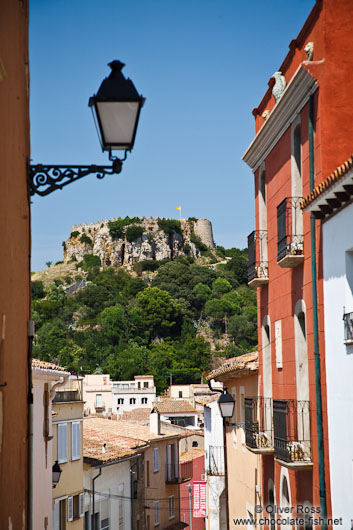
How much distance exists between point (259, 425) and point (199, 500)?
20.0 metres

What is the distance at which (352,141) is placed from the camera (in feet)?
39.1

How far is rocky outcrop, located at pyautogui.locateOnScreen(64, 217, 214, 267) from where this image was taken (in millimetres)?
149750

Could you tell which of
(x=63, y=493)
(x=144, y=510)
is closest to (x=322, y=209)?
(x=63, y=493)

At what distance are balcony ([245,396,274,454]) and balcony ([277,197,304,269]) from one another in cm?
370

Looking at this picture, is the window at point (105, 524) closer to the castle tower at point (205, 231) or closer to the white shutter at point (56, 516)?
the white shutter at point (56, 516)

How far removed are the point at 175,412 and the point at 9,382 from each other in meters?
73.3

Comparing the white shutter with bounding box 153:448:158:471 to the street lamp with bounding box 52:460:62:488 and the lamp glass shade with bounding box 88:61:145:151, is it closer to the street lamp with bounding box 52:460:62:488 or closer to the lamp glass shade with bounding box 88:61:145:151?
the street lamp with bounding box 52:460:62:488

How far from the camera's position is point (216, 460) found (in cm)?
2675

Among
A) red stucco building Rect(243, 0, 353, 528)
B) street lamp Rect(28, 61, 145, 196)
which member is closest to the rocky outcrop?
red stucco building Rect(243, 0, 353, 528)

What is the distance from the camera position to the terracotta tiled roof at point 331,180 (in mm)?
9508

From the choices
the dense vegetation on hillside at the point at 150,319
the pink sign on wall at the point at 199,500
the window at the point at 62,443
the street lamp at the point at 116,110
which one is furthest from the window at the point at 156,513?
the dense vegetation on hillside at the point at 150,319

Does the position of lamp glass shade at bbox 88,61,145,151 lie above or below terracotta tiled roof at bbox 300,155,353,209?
below

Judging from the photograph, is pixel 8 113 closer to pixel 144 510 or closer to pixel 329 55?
pixel 329 55

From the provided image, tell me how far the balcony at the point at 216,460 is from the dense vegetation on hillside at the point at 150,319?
272 feet
